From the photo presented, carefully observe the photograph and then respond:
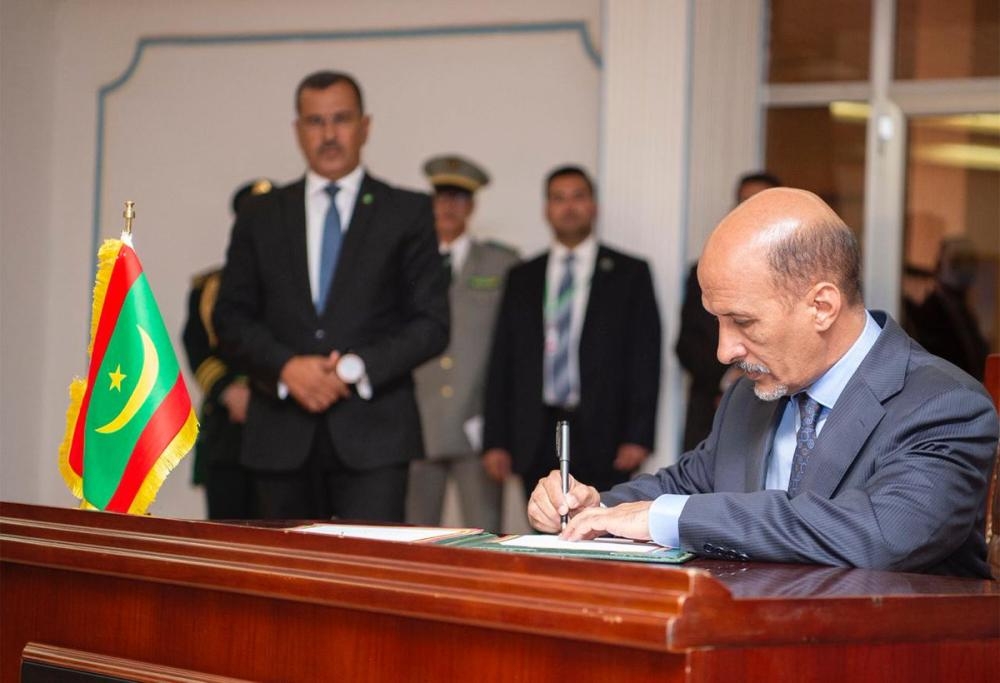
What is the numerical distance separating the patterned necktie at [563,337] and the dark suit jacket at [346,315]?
1.40 metres

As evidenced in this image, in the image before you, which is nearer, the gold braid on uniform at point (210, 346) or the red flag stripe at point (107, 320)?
the red flag stripe at point (107, 320)

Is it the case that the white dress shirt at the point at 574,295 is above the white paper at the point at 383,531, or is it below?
above

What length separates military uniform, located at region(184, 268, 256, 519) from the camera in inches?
224

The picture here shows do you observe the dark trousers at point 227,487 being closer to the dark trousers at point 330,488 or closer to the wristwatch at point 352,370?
the dark trousers at point 330,488

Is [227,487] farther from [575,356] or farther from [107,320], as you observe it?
[107,320]

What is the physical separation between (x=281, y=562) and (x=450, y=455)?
4404mm

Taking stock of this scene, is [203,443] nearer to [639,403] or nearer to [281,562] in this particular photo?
[639,403]

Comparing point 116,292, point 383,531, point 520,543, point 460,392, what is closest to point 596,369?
point 460,392

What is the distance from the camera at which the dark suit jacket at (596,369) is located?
5543mm

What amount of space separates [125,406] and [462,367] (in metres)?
3.83

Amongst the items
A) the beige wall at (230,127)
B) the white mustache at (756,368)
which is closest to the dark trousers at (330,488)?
the white mustache at (756,368)

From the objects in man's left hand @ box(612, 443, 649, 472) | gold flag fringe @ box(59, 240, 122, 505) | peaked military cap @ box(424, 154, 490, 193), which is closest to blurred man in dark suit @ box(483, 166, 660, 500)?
man's left hand @ box(612, 443, 649, 472)

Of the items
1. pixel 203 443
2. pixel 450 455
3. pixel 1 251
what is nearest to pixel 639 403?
pixel 450 455

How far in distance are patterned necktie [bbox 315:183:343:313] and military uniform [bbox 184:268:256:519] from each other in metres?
1.39
